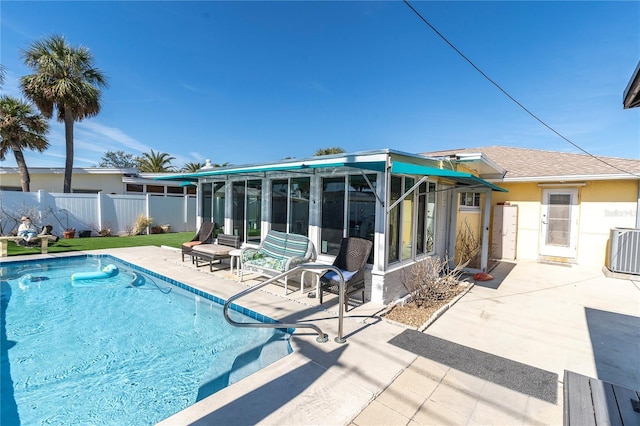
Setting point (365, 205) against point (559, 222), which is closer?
point (365, 205)

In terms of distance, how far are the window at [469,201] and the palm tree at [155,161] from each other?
29836 millimetres

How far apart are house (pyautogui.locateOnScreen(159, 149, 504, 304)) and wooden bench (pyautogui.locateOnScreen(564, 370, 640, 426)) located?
3438 mm

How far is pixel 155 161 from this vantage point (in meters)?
29.8

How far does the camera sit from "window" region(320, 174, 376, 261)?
650 cm

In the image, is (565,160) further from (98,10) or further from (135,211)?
(135,211)

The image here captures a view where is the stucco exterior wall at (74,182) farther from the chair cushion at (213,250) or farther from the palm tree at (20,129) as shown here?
the chair cushion at (213,250)

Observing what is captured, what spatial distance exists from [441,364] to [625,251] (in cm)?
961

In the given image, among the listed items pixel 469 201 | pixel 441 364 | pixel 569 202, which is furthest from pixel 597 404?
pixel 569 202

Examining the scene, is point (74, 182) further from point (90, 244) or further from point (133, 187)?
point (90, 244)

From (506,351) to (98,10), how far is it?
14.0m

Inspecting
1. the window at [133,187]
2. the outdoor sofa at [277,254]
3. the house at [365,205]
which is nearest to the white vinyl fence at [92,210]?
the window at [133,187]

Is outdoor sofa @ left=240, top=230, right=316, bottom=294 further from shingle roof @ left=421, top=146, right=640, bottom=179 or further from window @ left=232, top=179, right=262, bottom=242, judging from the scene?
shingle roof @ left=421, top=146, right=640, bottom=179

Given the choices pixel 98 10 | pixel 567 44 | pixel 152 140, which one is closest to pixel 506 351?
pixel 567 44

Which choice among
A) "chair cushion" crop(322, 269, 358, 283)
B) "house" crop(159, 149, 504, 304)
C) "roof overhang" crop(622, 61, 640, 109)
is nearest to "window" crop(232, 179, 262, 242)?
"house" crop(159, 149, 504, 304)
